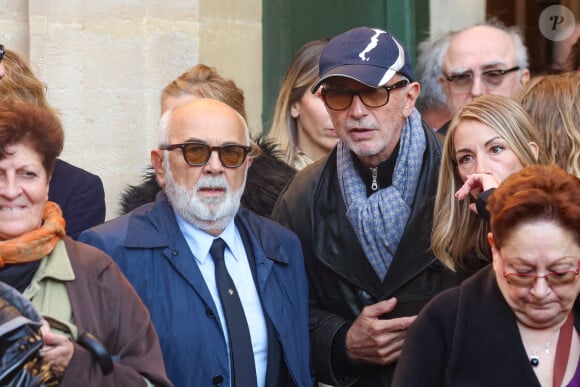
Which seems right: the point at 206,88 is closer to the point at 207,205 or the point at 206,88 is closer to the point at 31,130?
the point at 207,205

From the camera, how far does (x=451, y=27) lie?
8.52 m

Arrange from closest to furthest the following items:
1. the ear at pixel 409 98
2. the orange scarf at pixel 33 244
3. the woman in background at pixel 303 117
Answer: the orange scarf at pixel 33 244, the ear at pixel 409 98, the woman in background at pixel 303 117


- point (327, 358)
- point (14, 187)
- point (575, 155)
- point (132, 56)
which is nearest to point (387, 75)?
point (575, 155)

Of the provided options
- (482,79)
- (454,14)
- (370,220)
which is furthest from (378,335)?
(454,14)

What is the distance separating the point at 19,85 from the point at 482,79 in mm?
2335

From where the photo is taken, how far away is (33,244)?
425 cm

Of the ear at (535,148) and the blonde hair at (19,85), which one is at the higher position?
the blonde hair at (19,85)

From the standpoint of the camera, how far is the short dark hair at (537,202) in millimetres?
4281

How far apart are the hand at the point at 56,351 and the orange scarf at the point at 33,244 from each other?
0.26 m

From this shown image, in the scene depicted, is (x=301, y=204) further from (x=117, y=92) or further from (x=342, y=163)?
(x=117, y=92)

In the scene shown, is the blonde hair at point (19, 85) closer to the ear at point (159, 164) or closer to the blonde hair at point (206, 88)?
the ear at point (159, 164)

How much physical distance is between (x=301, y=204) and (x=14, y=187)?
60.1 inches

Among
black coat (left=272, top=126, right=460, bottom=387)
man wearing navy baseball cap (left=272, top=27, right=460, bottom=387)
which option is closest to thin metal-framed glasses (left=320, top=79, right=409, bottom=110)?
man wearing navy baseball cap (left=272, top=27, right=460, bottom=387)

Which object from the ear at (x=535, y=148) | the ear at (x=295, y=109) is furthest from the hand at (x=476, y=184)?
the ear at (x=295, y=109)
